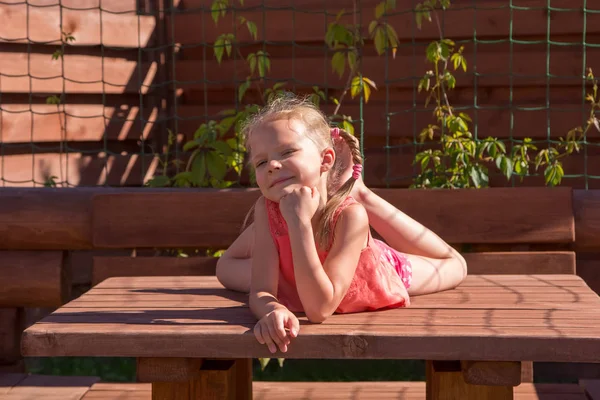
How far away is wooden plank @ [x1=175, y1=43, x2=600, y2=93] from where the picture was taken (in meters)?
5.21

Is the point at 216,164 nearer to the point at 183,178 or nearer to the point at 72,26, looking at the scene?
the point at 183,178

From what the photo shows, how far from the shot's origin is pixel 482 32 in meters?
5.33

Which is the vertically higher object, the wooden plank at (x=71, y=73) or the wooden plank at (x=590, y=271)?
the wooden plank at (x=71, y=73)

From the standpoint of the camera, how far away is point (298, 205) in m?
2.24

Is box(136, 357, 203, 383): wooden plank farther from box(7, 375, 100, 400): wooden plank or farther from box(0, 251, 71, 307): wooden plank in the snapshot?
box(0, 251, 71, 307): wooden plank

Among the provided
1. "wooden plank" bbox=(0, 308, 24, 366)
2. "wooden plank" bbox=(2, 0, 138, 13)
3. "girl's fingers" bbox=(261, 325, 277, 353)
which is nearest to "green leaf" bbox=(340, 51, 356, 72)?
"wooden plank" bbox=(0, 308, 24, 366)

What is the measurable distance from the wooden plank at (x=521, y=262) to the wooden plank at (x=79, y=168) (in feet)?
7.25

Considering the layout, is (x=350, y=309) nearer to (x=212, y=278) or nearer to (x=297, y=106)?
(x=297, y=106)

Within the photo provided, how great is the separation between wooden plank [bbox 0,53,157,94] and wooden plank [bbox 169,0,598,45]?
1.44 ft

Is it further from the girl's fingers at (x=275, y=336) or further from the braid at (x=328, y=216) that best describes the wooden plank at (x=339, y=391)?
the girl's fingers at (x=275, y=336)

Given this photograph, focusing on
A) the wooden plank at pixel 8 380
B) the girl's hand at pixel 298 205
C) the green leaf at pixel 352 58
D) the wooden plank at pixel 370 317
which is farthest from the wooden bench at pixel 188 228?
the girl's hand at pixel 298 205

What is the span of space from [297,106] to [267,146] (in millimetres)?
174

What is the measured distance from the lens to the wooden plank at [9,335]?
374 centimetres

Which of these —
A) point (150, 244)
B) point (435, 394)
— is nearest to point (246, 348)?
point (435, 394)
